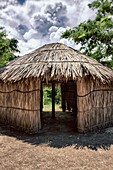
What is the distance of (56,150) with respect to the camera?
608 cm

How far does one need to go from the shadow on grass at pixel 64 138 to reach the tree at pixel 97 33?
7253 mm

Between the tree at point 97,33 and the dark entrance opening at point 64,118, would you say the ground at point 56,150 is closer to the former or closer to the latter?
the dark entrance opening at point 64,118

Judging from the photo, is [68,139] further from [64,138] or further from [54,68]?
[54,68]

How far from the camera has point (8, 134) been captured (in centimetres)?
761

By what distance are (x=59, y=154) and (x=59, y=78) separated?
255 cm

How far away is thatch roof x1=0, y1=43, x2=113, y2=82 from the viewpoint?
24.1ft

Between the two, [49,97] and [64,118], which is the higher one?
[49,97]

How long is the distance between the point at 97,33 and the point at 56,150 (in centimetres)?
968

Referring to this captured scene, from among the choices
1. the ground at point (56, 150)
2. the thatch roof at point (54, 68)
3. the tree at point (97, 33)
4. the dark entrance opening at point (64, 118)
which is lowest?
the ground at point (56, 150)

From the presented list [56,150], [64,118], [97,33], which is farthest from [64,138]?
[97,33]

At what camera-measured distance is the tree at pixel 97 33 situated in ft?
45.5

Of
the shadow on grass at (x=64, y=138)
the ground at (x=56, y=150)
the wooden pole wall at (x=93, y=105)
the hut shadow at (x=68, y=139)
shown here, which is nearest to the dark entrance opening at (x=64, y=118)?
the shadow on grass at (x=64, y=138)

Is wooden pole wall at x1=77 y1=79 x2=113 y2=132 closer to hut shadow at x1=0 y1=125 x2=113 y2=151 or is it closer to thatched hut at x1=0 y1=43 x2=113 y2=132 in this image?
thatched hut at x1=0 y1=43 x2=113 y2=132

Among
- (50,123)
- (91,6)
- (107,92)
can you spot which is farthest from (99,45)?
(50,123)
